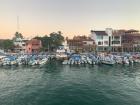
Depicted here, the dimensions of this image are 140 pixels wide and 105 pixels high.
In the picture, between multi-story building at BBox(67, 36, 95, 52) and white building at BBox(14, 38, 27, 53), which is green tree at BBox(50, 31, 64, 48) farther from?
white building at BBox(14, 38, 27, 53)

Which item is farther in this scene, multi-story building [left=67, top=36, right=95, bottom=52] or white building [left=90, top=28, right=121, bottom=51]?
white building [left=90, top=28, right=121, bottom=51]

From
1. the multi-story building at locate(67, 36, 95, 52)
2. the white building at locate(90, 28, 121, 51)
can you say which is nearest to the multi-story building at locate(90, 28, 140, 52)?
the white building at locate(90, 28, 121, 51)

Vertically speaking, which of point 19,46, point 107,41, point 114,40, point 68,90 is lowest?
point 68,90

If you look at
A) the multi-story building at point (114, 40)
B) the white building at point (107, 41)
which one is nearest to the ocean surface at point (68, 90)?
the multi-story building at point (114, 40)

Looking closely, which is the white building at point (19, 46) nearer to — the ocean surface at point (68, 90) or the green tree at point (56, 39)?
the green tree at point (56, 39)

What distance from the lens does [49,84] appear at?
5509 centimetres

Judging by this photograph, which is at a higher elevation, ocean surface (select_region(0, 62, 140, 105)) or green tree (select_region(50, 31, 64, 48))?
green tree (select_region(50, 31, 64, 48))

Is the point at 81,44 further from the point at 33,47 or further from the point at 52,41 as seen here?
the point at 33,47

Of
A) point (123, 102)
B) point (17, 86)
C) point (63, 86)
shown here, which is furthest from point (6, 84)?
point (123, 102)

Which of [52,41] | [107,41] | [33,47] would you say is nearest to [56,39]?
[52,41]

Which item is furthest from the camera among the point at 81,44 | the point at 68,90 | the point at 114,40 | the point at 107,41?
the point at 81,44

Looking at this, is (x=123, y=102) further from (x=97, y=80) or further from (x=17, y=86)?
(x=17, y=86)

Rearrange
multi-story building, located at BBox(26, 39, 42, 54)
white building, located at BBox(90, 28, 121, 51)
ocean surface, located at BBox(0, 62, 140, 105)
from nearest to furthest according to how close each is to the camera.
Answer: ocean surface, located at BBox(0, 62, 140, 105)
white building, located at BBox(90, 28, 121, 51)
multi-story building, located at BBox(26, 39, 42, 54)

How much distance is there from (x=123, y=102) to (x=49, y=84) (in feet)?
65.7
